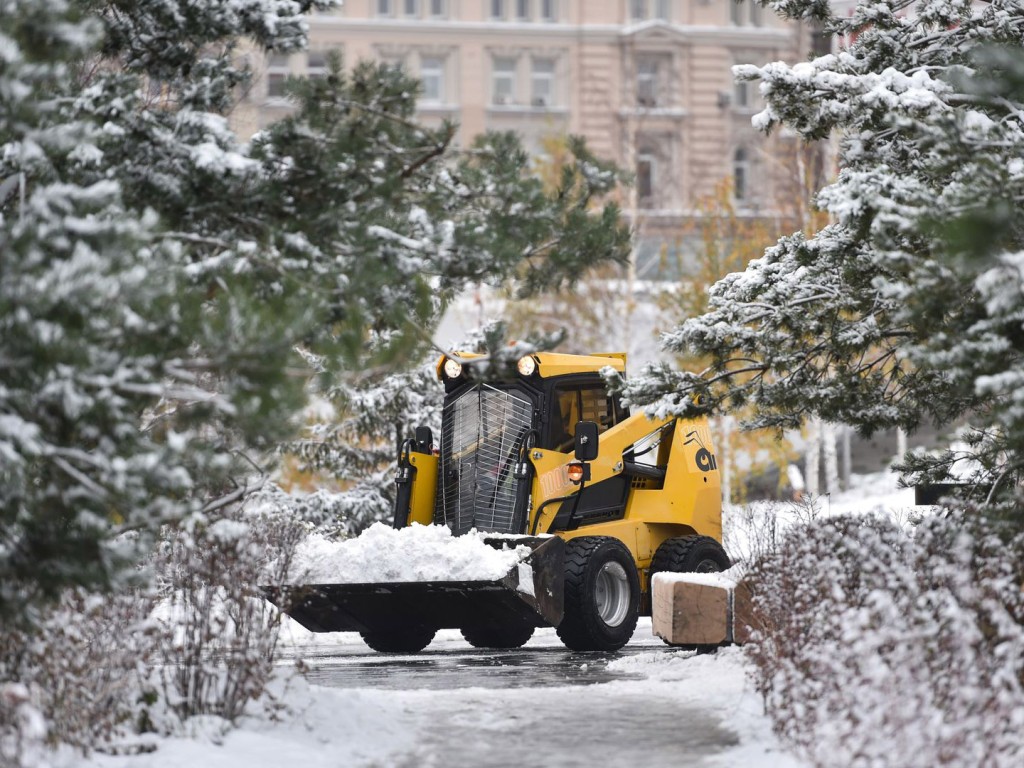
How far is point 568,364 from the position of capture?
1516 cm

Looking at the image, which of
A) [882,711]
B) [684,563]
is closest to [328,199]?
[882,711]

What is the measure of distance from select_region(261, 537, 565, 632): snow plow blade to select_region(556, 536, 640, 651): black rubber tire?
181 millimetres

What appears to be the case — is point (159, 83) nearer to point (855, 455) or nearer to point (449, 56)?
point (855, 455)

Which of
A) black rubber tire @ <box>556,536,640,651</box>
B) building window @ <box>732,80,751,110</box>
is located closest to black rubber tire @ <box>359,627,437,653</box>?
black rubber tire @ <box>556,536,640,651</box>

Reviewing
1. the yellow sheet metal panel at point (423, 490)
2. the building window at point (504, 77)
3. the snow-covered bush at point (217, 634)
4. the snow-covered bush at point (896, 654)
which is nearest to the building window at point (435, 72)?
the building window at point (504, 77)

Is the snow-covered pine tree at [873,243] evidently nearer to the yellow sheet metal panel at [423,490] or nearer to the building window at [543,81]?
the yellow sheet metal panel at [423,490]

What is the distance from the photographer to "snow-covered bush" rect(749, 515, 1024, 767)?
6.82m

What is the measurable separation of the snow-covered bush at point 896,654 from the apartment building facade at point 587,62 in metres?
43.7

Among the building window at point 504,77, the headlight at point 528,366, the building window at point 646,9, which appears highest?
the building window at point 646,9

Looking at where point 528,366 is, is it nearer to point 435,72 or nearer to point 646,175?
point 646,175

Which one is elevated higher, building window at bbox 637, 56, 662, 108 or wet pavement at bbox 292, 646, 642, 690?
building window at bbox 637, 56, 662, 108

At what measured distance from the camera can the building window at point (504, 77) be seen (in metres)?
55.6

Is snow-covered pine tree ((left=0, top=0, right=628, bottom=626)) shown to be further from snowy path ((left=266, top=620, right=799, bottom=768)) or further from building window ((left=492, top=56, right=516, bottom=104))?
building window ((left=492, top=56, right=516, bottom=104))

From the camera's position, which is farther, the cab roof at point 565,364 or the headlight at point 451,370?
the headlight at point 451,370
